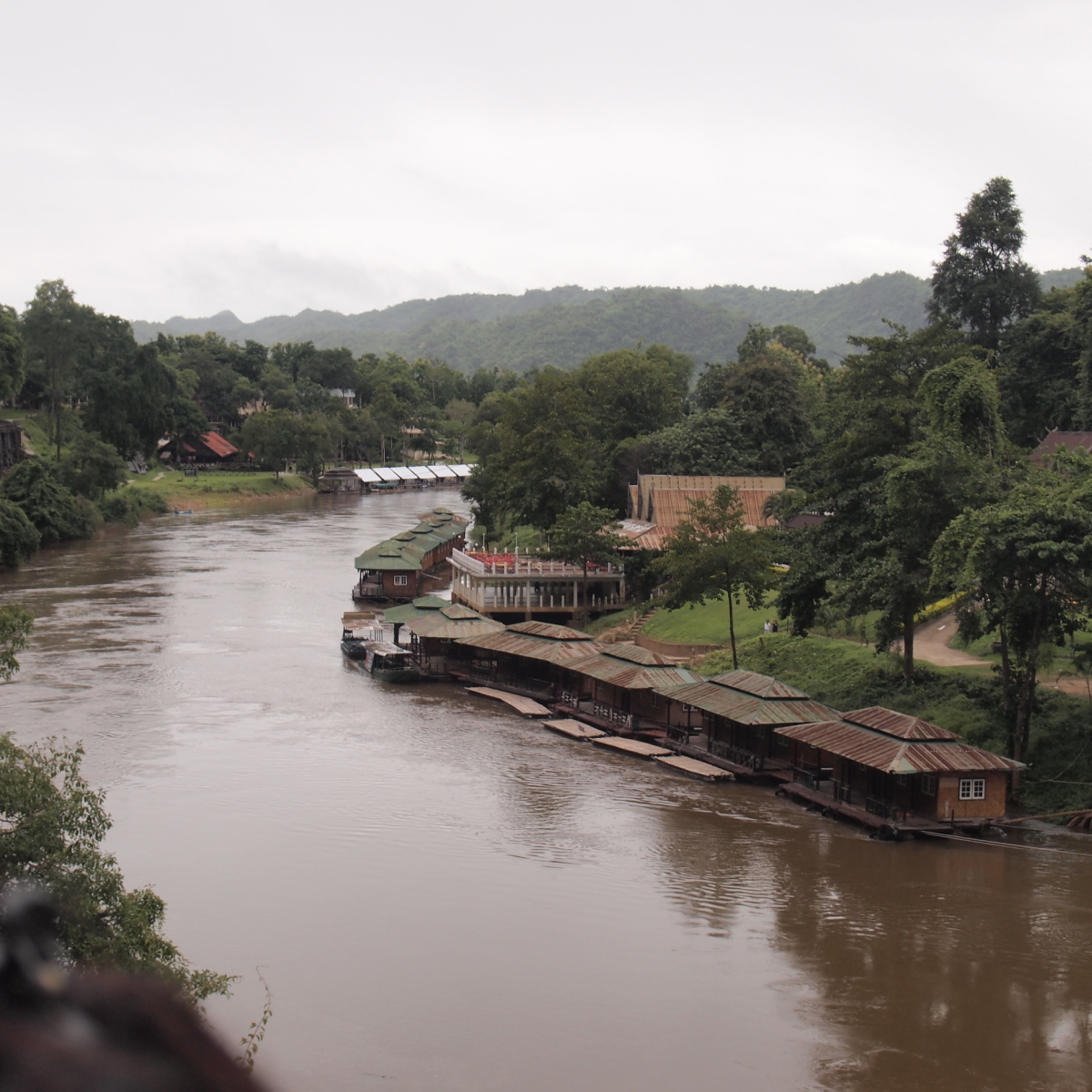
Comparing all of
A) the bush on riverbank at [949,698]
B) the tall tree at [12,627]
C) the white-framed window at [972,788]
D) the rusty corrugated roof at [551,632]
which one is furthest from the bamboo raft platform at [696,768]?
the tall tree at [12,627]

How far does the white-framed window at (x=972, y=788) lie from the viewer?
87.2ft

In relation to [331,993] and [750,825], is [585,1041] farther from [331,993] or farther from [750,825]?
[750,825]

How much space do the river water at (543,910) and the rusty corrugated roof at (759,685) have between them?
3207 millimetres

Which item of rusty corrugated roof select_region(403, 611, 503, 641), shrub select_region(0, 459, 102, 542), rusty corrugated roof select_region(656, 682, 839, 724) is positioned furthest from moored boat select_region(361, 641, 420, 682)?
shrub select_region(0, 459, 102, 542)

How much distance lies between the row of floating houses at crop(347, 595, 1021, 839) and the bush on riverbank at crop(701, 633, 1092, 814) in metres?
1.15

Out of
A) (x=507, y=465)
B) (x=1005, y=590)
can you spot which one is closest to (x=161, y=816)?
(x=1005, y=590)

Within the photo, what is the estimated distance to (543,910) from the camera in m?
21.7

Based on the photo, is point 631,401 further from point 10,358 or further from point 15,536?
point 10,358

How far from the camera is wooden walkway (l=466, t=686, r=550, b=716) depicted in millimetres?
37812

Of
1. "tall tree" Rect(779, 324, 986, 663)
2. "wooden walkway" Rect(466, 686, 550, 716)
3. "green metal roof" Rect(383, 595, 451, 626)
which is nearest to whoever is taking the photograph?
"tall tree" Rect(779, 324, 986, 663)

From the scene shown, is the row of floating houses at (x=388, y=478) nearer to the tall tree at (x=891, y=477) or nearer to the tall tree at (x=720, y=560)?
the tall tree at (x=720, y=560)

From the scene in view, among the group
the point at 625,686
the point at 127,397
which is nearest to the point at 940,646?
the point at 625,686

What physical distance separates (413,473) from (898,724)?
409 feet

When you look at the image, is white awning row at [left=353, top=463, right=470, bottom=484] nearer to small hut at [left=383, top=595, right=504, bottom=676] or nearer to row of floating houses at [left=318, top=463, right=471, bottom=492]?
row of floating houses at [left=318, top=463, right=471, bottom=492]
